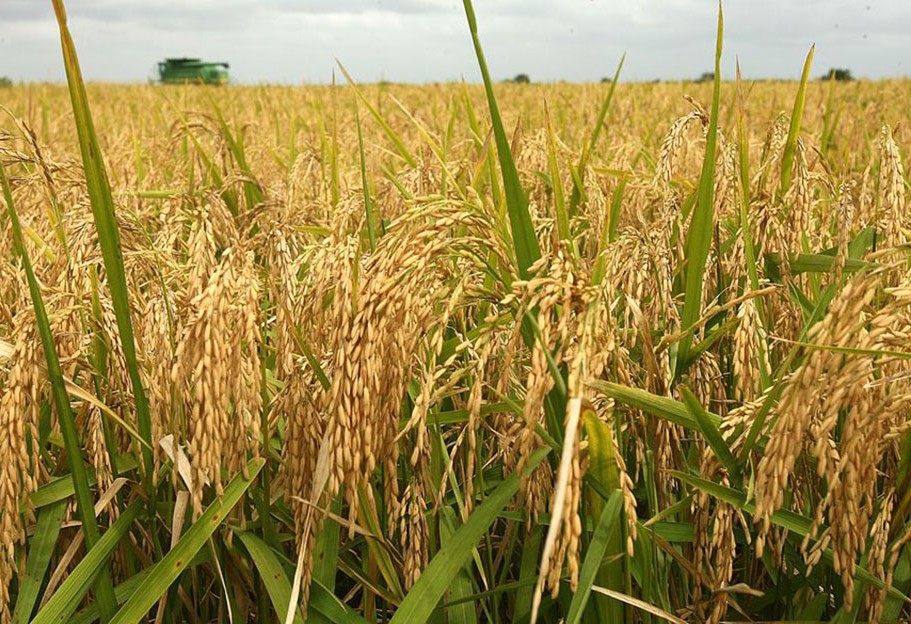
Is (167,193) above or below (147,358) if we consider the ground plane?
above

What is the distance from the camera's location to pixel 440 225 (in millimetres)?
855

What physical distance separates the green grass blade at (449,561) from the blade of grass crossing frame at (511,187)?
241 mm

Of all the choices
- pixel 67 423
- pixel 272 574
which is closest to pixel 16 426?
pixel 67 423

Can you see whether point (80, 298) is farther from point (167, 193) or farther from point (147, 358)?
point (167, 193)

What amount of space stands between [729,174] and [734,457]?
0.65 metres

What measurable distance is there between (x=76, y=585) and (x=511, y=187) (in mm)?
762

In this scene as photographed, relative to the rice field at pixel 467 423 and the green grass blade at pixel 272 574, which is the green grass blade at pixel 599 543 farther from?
the green grass blade at pixel 272 574

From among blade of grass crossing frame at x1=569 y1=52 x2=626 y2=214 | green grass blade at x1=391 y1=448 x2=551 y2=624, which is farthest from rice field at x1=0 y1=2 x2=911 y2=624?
blade of grass crossing frame at x1=569 y1=52 x2=626 y2=214

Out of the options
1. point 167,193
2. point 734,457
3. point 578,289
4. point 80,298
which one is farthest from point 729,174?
point 167,193

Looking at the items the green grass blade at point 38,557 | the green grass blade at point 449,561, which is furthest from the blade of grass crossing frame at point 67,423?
the green grass blade at point 449,561

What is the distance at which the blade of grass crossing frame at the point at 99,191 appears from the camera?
95cm

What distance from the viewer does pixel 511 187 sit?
0.94 m

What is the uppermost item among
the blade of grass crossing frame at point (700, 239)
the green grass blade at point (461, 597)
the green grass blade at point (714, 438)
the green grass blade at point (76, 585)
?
the blade of grass crossing frame at point (700, 239)

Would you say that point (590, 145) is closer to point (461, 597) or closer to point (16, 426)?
point (461, 597)
